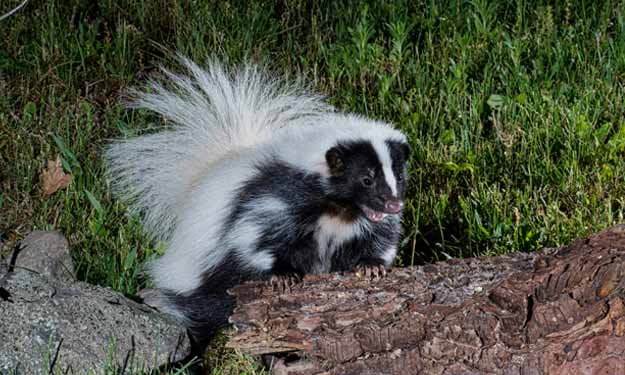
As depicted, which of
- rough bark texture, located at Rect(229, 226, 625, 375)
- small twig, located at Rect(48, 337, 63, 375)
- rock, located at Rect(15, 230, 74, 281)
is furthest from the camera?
rock, located at Rect(15, 230, 74, 281)

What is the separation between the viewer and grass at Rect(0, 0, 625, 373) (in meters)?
6.02

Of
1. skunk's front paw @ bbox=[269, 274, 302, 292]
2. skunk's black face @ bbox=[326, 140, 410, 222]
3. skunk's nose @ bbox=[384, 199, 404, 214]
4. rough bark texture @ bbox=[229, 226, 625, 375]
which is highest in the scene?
skunk's black face @ bbox=[326, 140, 410, 222]

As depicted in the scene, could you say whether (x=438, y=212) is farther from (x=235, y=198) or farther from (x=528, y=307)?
(x=528, y=307)

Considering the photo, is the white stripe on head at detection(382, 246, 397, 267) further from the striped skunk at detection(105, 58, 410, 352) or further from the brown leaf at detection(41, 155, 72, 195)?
the brown leaf at detection(41, 155, 72, 195)

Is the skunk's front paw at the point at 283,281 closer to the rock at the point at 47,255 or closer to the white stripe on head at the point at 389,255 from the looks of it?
the white stripe on head at the point at 389,255

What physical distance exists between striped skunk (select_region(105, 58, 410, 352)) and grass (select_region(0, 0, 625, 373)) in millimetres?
449

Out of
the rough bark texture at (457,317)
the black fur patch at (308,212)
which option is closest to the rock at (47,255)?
the black fur patch at (308,212)

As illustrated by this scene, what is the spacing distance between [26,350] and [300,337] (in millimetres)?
1138

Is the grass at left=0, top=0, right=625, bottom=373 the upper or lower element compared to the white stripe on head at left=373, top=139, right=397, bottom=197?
lower

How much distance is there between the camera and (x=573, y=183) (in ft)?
19.7

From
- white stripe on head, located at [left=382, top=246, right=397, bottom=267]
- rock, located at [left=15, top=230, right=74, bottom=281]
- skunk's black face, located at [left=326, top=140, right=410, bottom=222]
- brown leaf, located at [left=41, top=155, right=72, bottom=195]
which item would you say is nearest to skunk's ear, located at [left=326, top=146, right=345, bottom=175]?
skunk's black face, located at [left=326, top=140, right=410, bottom=222]

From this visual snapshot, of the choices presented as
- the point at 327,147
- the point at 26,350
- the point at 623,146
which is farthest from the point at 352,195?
the point at 623,146

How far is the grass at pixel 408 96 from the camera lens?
6023mm

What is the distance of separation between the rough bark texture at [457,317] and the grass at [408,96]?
3.87 feet
